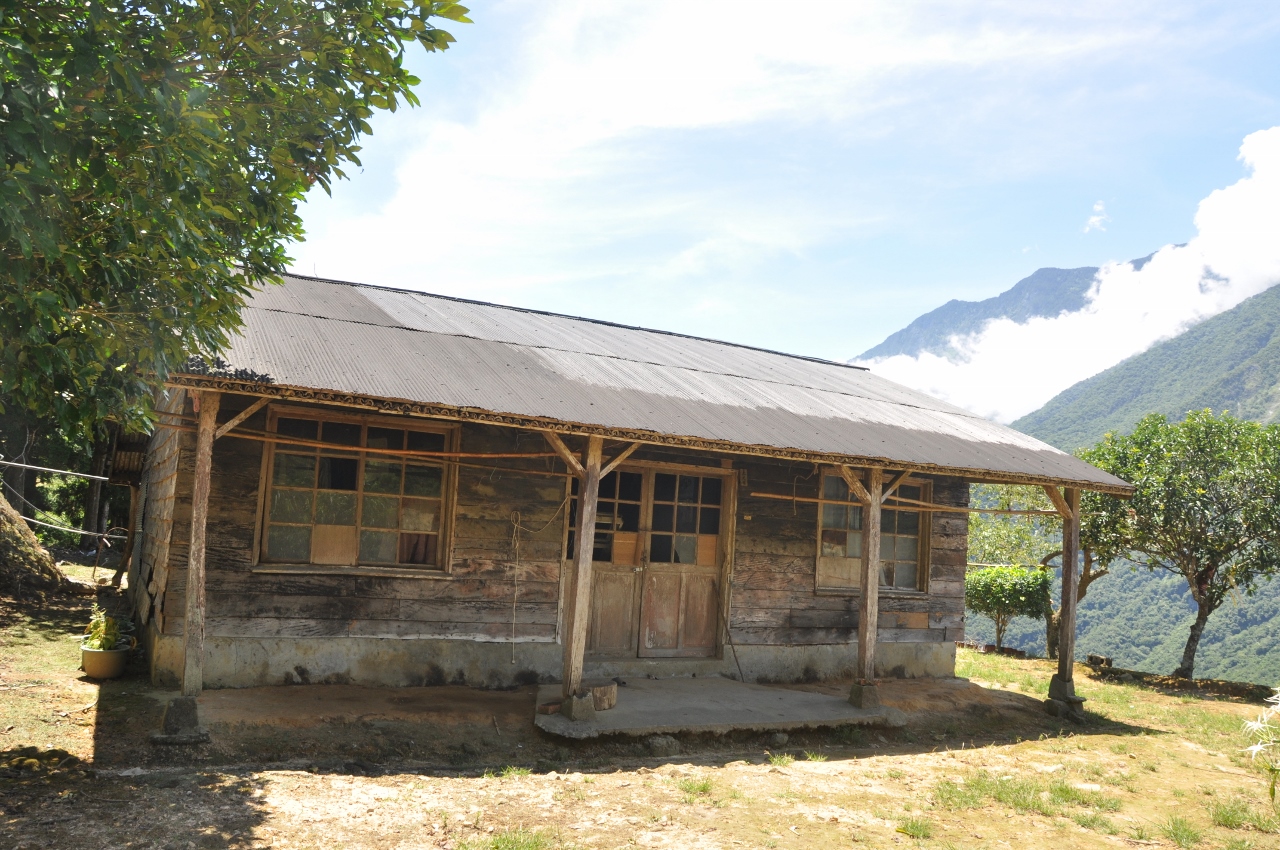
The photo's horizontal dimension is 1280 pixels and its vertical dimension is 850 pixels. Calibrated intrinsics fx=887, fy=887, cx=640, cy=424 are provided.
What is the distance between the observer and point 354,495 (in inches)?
328

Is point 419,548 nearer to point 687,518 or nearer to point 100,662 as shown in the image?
point 100,662

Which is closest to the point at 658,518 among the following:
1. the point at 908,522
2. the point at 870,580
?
the point at 870,580

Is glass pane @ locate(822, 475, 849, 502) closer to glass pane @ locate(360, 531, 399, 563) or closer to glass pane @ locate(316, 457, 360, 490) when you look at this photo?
glass pane @ locate(360, 531, 399, 563)

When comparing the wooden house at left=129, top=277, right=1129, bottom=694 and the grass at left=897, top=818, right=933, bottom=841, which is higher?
the wooden house at left=129, top=277, right=1129, bottom=694

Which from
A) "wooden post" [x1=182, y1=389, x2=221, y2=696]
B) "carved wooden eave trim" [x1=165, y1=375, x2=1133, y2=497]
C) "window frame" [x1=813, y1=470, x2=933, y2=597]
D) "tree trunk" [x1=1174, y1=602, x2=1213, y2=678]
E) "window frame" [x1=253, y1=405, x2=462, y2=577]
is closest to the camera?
"carved wooden eave trim" [x1=165, y1=375, x2=1133, y2=497]

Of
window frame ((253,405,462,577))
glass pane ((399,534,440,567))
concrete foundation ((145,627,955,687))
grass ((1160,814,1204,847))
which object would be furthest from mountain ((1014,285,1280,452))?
glass pane ((399,534,440,567))

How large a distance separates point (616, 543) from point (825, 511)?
2801mm

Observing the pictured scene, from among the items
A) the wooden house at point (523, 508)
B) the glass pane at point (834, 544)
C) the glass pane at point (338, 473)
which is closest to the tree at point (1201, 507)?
the wooden house at point (523, 508)

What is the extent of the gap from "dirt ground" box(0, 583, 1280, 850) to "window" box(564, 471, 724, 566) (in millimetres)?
1824

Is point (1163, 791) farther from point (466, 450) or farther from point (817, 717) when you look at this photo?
point (466, 450)

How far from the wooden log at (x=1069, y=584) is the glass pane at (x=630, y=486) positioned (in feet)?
16.0

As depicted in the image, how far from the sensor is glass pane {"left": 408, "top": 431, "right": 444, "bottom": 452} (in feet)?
28.1

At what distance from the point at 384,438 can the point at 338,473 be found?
53 centimetres

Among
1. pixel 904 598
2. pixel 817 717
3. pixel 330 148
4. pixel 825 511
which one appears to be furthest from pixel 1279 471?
pixel 330 148
